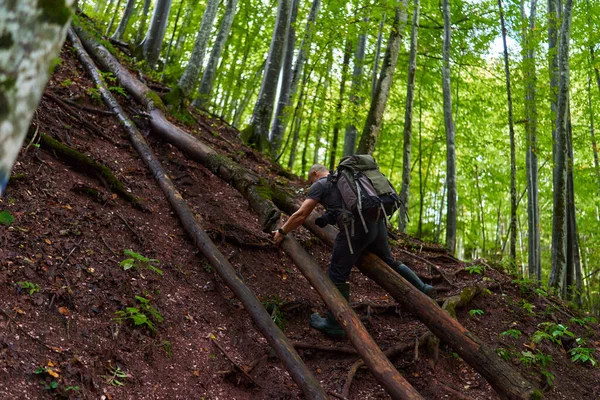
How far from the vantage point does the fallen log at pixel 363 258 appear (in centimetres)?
416

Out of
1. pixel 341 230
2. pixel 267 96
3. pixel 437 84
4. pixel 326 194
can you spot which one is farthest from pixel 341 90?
pixel 341 230

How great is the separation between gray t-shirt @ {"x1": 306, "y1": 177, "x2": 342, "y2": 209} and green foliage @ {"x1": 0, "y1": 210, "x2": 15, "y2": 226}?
9.95ft

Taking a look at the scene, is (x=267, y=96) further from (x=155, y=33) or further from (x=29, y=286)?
(x=29, y=286)

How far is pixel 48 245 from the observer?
440cm

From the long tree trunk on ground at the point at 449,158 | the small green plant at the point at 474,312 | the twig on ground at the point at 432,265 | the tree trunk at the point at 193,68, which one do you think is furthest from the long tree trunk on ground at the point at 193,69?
the small green plant at the point at 474,312

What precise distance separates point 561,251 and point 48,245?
359 inches

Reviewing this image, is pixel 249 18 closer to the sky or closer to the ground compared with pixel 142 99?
closer to the sky

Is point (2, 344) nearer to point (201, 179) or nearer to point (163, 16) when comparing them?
point (201, 179)

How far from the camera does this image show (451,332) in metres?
4.59

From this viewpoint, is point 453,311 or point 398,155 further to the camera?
point 398,155

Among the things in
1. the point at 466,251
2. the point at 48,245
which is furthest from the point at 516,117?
the point at 466,251

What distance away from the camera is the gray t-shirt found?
5.28 m

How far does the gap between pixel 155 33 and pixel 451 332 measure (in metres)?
10.4

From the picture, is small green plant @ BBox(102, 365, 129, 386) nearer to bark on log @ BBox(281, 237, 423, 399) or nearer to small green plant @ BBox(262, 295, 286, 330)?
small green plant @ BBox(262, 295, 286, 330)
